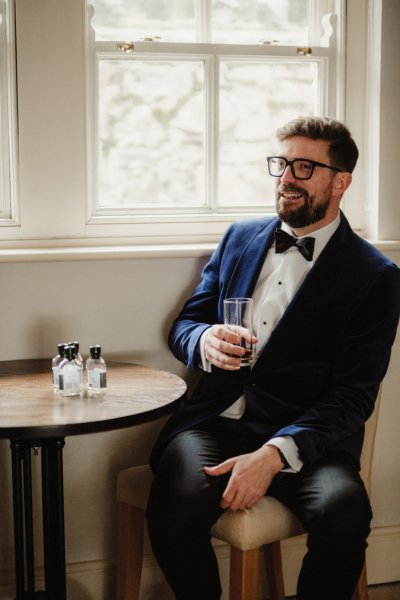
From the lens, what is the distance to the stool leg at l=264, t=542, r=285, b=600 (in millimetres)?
2684

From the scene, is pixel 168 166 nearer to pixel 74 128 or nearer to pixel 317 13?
pixel 74 128

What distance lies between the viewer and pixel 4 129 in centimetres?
275

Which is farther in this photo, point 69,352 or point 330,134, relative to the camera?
point 330,134

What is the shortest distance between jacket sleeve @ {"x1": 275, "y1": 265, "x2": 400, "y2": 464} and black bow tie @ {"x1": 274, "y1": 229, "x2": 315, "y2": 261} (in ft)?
0.72

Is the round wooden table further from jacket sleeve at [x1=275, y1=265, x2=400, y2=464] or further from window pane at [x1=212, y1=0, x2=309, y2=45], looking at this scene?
window pane at [x1=212, y1=0, x2=309, y2=45]

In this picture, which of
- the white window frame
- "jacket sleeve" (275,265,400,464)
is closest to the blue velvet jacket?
"jacket sleeve" (275,265,400,464)

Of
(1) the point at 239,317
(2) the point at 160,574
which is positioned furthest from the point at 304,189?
(2) the point at 160,574

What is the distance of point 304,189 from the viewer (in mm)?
2459

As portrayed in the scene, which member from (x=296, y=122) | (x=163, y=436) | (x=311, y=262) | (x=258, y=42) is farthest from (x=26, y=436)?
(x=258, y=42)

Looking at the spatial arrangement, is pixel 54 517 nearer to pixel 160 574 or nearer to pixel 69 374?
pixel 69 374

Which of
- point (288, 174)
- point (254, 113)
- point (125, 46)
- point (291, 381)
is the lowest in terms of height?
point (291, 381)

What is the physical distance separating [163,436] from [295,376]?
0.44 metres

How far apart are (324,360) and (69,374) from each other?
72cm

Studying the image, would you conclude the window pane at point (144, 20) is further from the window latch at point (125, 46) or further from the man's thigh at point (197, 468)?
the man's thigh at point (197, 468)
